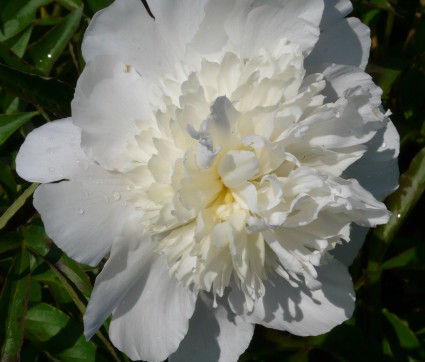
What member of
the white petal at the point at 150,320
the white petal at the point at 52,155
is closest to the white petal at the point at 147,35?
the white petal at the point at 52,155

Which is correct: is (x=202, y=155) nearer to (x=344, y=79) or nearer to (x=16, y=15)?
(x=344, y=79)

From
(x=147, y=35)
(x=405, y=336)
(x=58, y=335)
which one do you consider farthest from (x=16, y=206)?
(x=405, y=336)

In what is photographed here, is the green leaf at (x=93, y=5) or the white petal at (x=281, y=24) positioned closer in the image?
the white petal at (x=281, y=24)

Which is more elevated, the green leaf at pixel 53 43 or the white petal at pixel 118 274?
the green leaf at pixel 53 43

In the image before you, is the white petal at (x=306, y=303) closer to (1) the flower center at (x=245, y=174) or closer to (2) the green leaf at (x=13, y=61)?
(1) the flower center at (x=245, y=174)

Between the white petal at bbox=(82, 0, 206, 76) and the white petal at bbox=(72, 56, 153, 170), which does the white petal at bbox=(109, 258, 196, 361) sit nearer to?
the white petal at bbox=(72, 56, 153, 170)

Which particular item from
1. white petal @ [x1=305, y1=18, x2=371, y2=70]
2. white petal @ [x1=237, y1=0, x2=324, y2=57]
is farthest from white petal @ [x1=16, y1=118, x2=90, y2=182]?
white petal @ [x1=305, y1=18, x2=371, y2=70]

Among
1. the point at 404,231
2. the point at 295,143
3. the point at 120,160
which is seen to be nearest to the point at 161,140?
the point at 120,160
